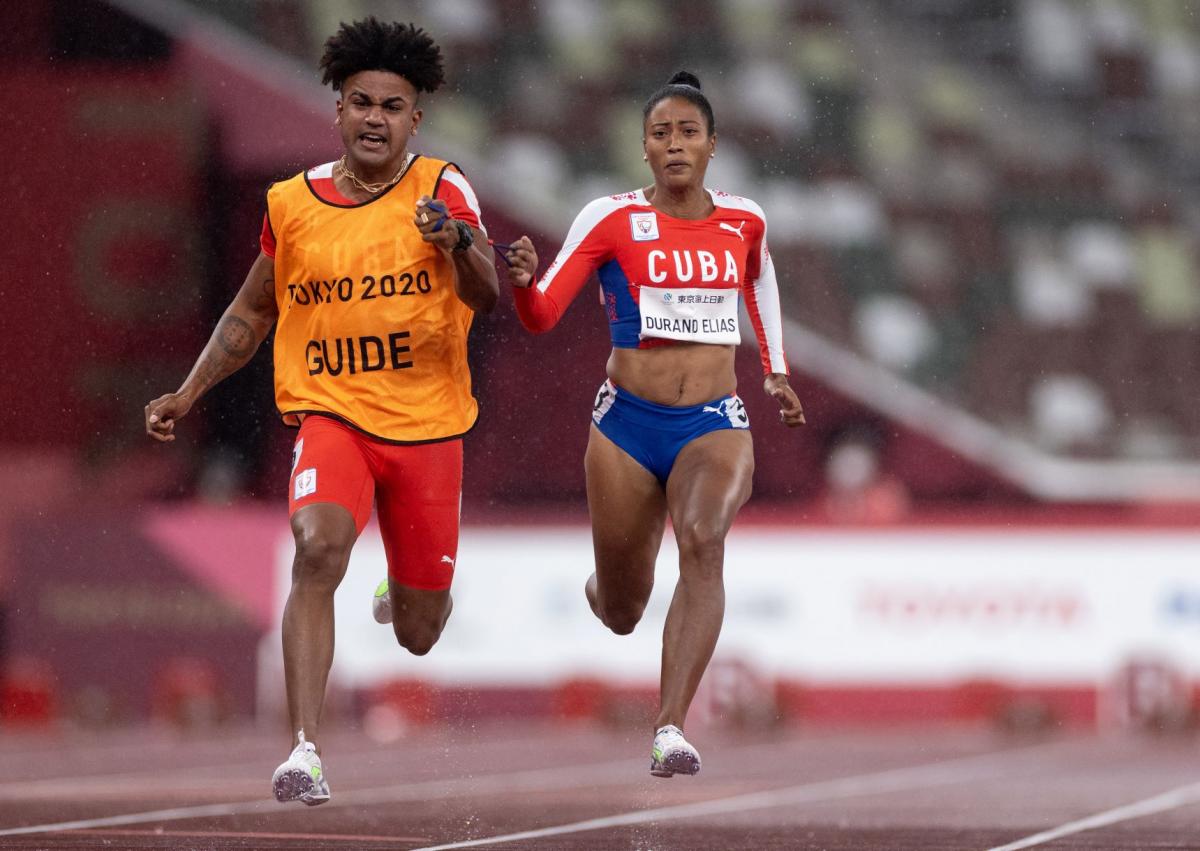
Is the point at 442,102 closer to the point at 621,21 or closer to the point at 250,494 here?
the point at 621,21

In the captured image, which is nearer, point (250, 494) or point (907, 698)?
point (907, 698)

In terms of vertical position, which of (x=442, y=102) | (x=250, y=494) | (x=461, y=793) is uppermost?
(x=442, y=102)

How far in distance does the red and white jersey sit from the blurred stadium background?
8.90m

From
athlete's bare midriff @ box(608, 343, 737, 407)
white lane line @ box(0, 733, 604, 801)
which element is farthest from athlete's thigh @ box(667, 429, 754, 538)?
white lane line @ box(0, 733, 604, 801)

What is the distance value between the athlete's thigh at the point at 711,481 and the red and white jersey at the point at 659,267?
1.19 ft

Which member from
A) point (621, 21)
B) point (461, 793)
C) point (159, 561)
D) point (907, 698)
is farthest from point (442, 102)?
point (461, 793)

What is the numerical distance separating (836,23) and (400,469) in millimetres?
19467

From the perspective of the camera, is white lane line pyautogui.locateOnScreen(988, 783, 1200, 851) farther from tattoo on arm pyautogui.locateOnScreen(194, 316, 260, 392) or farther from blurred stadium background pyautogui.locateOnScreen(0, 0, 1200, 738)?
blurred stadium background pyautogui.locateOnScreen(0, 0, 1200, 738)

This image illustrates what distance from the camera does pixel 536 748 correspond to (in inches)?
575

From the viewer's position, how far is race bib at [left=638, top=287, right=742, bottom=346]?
764 centimetres

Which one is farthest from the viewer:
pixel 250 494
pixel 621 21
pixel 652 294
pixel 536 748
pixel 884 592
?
pixel 621 21

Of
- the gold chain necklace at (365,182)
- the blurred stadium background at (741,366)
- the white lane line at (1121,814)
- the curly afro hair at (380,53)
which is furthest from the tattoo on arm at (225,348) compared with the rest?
the blurred stadium background at (741,366)

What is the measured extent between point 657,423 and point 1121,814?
2953 mm

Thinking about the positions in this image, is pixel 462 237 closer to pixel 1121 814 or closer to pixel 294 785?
pixel 294 785
